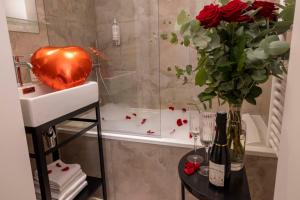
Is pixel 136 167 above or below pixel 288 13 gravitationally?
below

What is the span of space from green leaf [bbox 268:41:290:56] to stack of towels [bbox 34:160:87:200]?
3.93 ft

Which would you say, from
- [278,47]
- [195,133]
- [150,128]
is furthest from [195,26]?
[150,128]

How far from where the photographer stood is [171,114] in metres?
2.12

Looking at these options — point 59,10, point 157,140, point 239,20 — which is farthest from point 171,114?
point 239,20

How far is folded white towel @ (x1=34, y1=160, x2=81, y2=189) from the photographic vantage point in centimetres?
120

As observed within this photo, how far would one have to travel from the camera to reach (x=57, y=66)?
1080 mm

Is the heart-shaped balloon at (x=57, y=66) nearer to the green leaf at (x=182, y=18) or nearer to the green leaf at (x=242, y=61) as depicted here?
the green leaf at (x=182, y=18)

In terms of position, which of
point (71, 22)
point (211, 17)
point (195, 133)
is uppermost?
point (71, 22)

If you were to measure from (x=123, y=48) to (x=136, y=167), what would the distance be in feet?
3.57

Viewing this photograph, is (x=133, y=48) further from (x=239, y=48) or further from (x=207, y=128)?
(x=239, y=48)

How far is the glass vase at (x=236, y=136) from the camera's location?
884 mm

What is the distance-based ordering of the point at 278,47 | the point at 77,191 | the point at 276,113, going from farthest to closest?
the point at 77,191 → the point at 276,113 → the point at 278,47

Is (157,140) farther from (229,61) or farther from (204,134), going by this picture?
(229,61)

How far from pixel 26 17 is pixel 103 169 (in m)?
1.14
